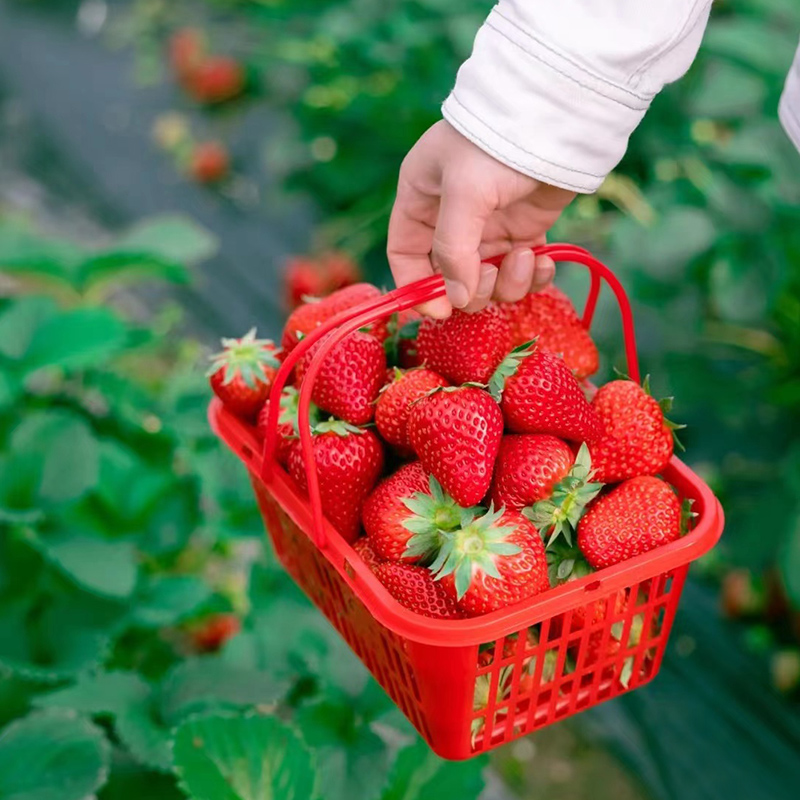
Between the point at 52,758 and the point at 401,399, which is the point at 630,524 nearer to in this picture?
the point at 401,399

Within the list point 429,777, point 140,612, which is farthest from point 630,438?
point 140,612

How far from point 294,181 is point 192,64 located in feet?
2.73

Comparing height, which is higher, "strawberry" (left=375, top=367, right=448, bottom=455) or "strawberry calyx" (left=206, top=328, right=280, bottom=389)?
"strawberry" (left=375, top=367, right=448, bottom=455)

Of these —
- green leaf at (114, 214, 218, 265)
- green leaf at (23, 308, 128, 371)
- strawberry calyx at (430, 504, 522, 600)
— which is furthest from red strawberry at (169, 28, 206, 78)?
strawberry calyx at (430, 504, 522, 600)

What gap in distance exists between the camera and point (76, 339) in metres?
1.50

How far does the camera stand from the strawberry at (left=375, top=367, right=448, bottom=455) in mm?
936

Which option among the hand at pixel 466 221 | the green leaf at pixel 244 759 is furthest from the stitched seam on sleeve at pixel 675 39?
the green leaf at pixel 244 759

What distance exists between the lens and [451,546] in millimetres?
846

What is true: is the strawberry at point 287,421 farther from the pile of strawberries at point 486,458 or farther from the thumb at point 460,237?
the thumb at point 460,237

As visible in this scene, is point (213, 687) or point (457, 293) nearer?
point (457, 293)

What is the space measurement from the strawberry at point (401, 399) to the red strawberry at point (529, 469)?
8cm

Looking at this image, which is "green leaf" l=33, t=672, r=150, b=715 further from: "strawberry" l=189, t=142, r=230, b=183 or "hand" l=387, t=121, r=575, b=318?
"strawberry" l=189, t=142, r=230, b=183

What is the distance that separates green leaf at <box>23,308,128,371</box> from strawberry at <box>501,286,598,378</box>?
66cm

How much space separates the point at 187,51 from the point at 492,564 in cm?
296
